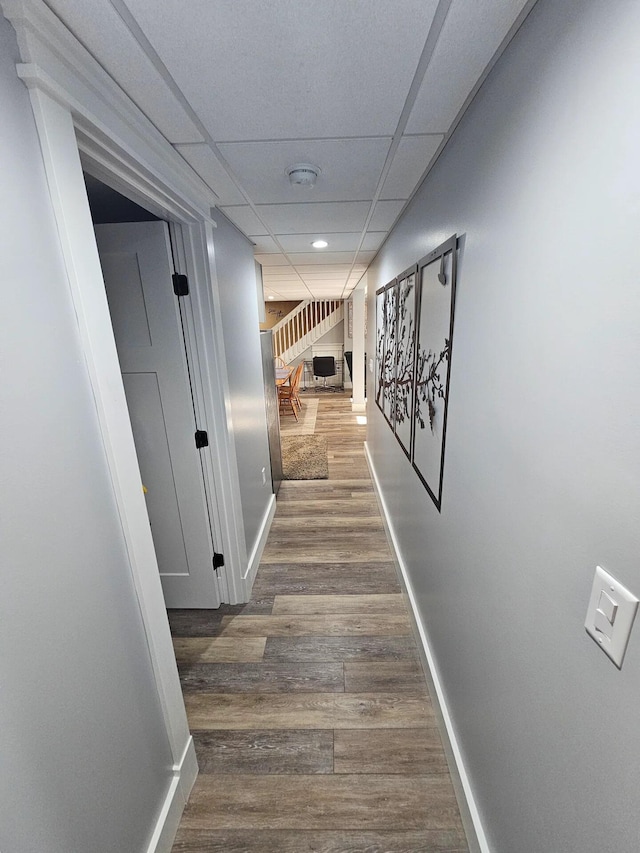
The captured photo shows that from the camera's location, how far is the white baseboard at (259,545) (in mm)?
2337

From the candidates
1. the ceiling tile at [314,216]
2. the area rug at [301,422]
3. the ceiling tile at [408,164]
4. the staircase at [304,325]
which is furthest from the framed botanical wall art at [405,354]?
the staircase at [304,325]

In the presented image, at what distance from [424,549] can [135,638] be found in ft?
4.23

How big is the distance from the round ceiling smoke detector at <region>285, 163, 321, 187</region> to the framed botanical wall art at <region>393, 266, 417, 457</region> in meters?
0.63

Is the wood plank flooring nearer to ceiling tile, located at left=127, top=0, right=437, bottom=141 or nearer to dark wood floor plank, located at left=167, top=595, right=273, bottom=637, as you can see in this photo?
dark wood floor plank, located at left=167, top=595, right=273, bottom=637

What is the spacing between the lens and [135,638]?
1046mm

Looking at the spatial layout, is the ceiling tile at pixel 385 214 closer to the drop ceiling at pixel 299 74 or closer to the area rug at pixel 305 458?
the drop ceiling at pixel 299 74

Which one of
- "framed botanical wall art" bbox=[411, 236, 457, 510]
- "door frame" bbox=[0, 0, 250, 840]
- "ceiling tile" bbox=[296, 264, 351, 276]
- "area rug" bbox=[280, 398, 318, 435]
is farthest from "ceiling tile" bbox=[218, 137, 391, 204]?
"area rug" bbox=[280, 398, 318, 435]

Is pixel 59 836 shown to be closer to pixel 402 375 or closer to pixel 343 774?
pixel 343 774

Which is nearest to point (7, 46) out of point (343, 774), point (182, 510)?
point (182, 510)

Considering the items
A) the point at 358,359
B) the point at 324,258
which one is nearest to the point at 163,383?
the point at 324,258

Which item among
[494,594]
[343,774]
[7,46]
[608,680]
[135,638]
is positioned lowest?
[343,774]

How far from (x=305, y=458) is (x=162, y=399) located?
2.87 meters

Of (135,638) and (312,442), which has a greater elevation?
(135,638)

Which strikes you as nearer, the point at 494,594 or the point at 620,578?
the point at 620,578
